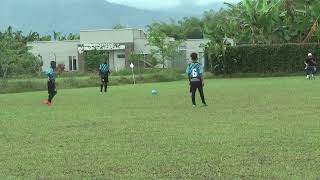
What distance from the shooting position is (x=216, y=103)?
768 inches

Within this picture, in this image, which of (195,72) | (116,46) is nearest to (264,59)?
(195,72)

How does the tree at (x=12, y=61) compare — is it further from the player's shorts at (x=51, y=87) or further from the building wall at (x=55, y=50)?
the player's shorts at (x=51, y=87)

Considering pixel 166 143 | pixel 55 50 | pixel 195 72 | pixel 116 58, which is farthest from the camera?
pixel 55 50

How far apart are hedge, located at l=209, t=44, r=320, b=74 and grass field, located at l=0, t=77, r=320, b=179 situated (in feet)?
85.2

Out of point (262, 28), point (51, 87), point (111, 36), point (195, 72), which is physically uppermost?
point (111, 36)

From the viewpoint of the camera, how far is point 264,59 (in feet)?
143

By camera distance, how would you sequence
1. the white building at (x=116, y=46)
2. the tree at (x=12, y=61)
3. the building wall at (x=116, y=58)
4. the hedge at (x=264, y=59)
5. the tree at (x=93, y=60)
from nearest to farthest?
the hedge at (x=264, y=59), the tree at (x=12, y=61), the tree at (x=93, y=60), the white building at (x=116, y=46), the building wall at (x=116, y=58)

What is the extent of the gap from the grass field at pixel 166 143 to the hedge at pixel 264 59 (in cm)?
2597

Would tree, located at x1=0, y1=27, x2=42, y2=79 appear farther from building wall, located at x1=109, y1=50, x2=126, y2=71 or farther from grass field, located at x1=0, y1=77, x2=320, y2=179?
grass field, located at x1=0, y1=77, x2=320, y2=179

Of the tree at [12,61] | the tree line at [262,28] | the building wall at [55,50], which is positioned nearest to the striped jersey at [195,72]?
the tree line at [262,28]

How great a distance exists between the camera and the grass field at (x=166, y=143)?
7992 millimetres

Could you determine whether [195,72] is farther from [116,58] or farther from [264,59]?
[116,58]

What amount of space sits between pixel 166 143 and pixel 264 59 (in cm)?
3407

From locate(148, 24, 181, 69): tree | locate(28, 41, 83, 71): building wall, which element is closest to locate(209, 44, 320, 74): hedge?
locate(148, 24, 181, 69): tree
